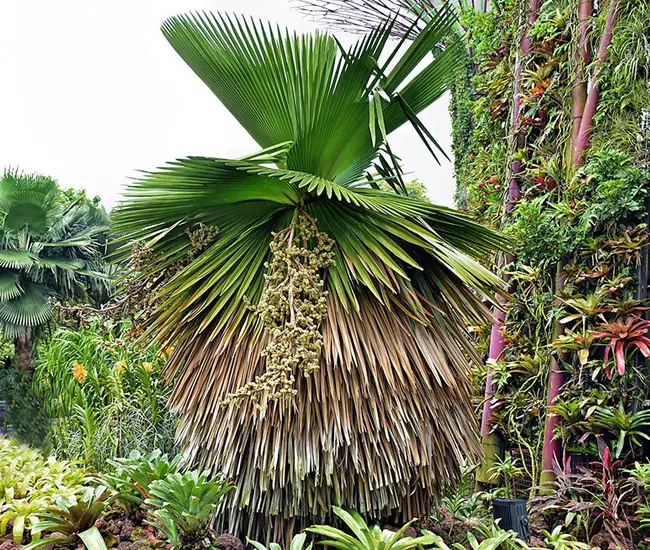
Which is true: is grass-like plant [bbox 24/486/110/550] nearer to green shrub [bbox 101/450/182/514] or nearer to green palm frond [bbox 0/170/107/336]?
green shrub [bbox 101/450/182/514]

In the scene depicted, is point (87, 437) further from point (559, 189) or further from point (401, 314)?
point (559, 189)

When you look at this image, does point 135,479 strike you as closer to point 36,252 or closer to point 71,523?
point 71,523

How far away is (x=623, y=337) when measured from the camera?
262cm

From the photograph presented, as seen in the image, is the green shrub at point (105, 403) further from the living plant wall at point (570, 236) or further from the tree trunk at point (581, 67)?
the tree trunk at point (581, 67)

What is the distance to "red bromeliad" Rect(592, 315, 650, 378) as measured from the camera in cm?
256

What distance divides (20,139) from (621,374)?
23.9 ft

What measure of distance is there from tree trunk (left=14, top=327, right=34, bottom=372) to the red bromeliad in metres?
6.19

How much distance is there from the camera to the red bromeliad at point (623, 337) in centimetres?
256

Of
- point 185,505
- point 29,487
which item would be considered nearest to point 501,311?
point 185,505

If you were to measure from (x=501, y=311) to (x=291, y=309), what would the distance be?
1.89m

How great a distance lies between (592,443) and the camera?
9.18ft

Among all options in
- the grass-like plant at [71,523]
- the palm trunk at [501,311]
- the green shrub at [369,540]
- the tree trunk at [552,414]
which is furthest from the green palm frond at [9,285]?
the tree trunk at [552,414]

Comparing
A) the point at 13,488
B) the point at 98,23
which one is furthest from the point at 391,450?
the point at 98,23

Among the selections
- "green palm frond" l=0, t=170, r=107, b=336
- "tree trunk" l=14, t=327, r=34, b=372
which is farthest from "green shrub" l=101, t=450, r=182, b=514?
"tree trunk" l=14, t=327, r=34, b=372
